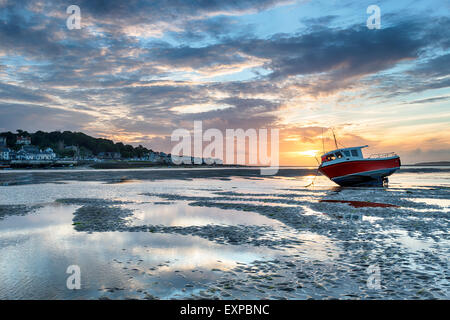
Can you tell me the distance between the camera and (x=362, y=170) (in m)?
45.0

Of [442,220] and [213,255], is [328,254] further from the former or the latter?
→ [442,220]

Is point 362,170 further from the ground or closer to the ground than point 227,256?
further from the ground

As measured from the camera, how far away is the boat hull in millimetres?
44688

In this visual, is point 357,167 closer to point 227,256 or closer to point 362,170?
point 362,170

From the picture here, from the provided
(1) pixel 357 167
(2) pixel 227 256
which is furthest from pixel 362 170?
(2) pixel 227 256

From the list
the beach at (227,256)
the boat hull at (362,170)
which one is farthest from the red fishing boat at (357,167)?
the beach at (227,256)

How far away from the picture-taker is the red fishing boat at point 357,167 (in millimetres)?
44688

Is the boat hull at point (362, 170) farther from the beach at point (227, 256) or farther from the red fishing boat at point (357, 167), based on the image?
the beach at point (227, 256)

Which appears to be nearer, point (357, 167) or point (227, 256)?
point (227, 256)

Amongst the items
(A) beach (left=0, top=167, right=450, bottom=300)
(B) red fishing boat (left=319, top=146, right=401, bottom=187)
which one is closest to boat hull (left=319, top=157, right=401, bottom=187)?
(B) red fishing boat (left=319, top=146, right=401, bottom=187)

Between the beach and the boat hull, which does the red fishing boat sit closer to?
the boat hull

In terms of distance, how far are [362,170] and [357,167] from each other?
103 centimetres
